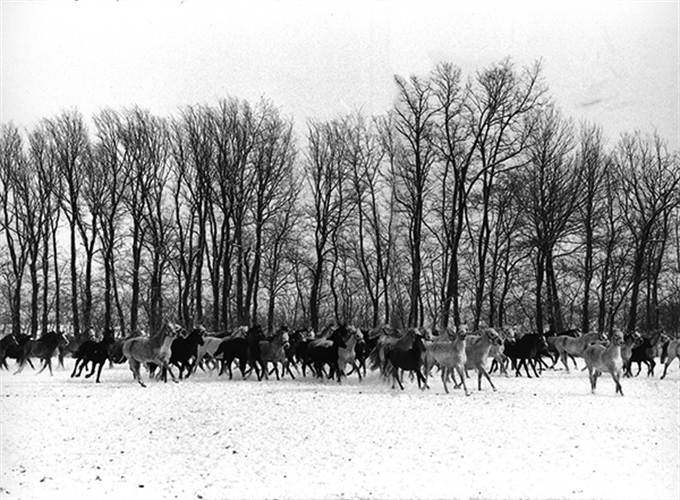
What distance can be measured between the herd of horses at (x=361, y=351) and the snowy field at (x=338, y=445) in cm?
133

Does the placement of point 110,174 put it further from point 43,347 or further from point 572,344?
point 572,344

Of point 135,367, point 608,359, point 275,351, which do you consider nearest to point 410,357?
point 608,359

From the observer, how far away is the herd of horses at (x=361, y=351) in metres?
18.4

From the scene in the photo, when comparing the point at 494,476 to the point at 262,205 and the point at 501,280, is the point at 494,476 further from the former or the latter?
the point at 501,280

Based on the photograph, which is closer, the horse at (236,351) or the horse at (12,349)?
the horse at (236,351)

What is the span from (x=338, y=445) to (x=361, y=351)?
10.1 m

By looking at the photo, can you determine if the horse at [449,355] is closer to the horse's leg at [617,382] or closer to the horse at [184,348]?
the horse's leg at [617,382]

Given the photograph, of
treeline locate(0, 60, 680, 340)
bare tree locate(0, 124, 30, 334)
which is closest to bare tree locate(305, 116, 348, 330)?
treeline locate(0, 60, 680, 340)

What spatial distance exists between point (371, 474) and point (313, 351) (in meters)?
11.1

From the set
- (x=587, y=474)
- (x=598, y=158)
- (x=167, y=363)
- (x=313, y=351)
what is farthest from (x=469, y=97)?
(x=587, y=474)

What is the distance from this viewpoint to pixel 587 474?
1032cm

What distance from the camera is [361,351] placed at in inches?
858

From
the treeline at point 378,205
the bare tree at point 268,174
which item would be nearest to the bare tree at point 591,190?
the treeline at point 378,205

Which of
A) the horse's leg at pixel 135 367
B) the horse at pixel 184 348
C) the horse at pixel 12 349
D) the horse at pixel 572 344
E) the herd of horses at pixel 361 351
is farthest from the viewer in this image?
the horse at pixel 12 349
